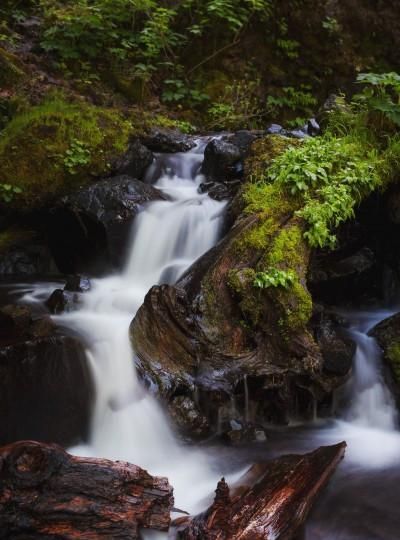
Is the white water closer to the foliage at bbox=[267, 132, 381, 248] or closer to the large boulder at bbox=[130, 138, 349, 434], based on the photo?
the large boulder at bbox=[130, 138, 349, 434]

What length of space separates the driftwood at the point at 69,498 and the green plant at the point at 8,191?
15.6 ft

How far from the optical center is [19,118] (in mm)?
7711

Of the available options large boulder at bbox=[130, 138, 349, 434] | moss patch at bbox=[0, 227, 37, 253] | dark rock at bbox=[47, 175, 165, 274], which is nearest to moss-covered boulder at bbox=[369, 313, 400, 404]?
large boulder at bbox=[130, 138, 349, 434]

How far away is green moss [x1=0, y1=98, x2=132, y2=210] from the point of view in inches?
277

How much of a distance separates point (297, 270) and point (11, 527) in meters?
3.16

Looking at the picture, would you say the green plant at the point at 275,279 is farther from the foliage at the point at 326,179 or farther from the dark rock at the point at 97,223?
the dark rock at the point at 97,223

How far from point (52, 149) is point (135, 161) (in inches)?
48.8

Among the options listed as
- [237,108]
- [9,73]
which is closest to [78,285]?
[9,73]

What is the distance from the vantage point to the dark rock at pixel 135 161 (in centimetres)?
746

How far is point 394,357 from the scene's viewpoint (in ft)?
17.2

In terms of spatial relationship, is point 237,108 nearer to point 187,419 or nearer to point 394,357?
point 394,357

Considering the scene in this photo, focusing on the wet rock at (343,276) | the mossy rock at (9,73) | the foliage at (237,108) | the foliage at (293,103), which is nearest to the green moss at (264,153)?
the wet rock at (343,276)

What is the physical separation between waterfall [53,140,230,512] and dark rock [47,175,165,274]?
0.19 m

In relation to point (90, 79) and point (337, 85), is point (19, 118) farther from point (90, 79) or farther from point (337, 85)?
point (337, 85)
